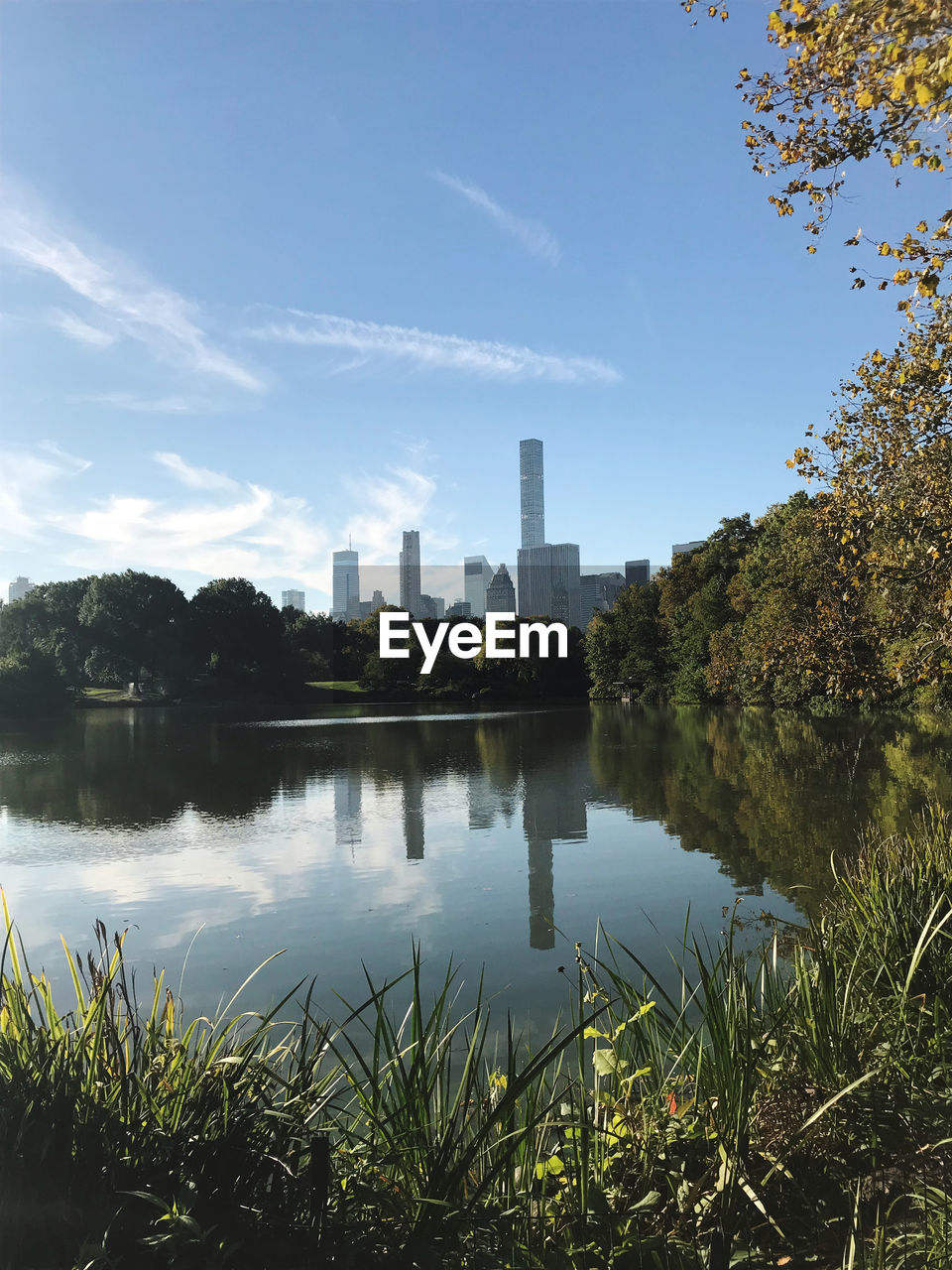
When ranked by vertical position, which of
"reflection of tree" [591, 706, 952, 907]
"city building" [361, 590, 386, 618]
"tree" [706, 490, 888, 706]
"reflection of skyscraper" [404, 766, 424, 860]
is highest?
"city building" [361, 590, 386, 618]

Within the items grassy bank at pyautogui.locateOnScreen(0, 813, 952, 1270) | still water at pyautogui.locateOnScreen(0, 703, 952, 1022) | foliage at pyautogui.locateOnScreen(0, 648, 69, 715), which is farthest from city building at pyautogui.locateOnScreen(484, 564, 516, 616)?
grassy bank at pyautogui.locateOnScreen(0, 813, 952, 1270)

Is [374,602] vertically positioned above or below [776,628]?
above

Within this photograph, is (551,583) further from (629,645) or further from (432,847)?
(432,847)

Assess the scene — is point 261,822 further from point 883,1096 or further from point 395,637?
point 395,637

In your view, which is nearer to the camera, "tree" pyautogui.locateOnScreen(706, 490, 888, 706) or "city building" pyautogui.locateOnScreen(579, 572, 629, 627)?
"tree" pyautogui.locateOnScreen(706, 490, 888, 706)

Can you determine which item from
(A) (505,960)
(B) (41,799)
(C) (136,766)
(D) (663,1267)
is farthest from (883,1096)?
(C) (136,766)

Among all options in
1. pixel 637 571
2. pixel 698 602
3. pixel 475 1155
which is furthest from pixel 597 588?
pixel 475 1155

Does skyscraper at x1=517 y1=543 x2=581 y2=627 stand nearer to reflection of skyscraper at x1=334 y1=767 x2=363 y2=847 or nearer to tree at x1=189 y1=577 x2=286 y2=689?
tree at x1=189 y1=577 x2=286 y2=689
